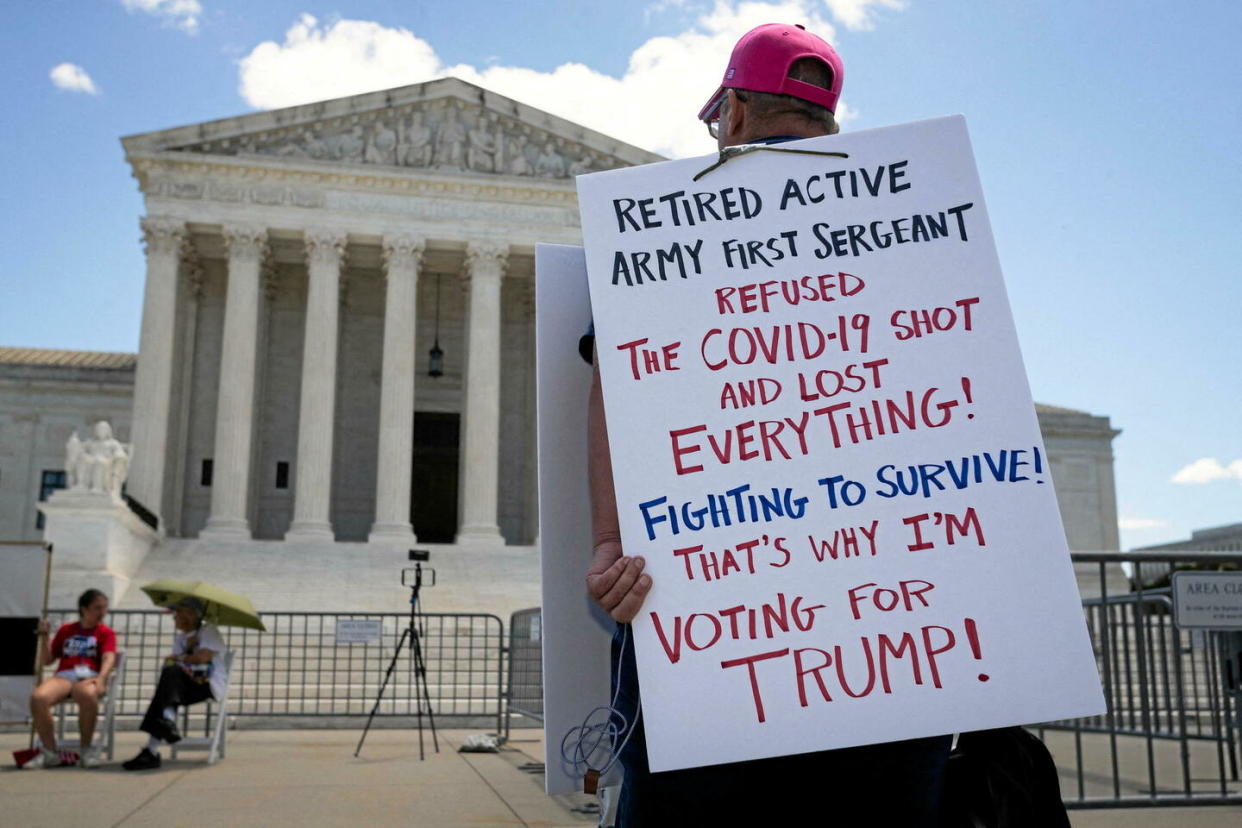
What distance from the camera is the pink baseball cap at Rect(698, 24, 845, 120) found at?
109 inches

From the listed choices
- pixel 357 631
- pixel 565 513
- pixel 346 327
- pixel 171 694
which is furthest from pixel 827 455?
pixel 346 327

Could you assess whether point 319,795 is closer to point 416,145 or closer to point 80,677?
point 80,677

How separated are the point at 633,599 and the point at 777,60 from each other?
4.36 feet

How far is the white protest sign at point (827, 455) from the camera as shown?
8.07 ft

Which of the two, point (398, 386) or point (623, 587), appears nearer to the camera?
point (623, 587)

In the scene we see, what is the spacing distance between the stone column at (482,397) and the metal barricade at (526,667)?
2099cm

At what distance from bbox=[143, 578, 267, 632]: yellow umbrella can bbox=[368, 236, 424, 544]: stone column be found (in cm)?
2191

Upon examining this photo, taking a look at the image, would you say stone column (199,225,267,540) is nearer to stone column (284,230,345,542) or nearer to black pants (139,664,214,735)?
stone column (284,230,345,542)

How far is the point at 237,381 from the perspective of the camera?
34.3 m

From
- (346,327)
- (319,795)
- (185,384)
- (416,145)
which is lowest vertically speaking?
(319,795)

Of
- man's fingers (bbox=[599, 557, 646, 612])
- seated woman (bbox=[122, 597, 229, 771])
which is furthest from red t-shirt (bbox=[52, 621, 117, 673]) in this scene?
man's fingers (bbox=[599, 557, 646, 612])

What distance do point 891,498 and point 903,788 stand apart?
63 centimetres

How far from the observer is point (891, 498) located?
103 inches

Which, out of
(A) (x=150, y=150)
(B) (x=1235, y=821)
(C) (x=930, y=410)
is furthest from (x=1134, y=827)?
(A) (x=150, y=150)
